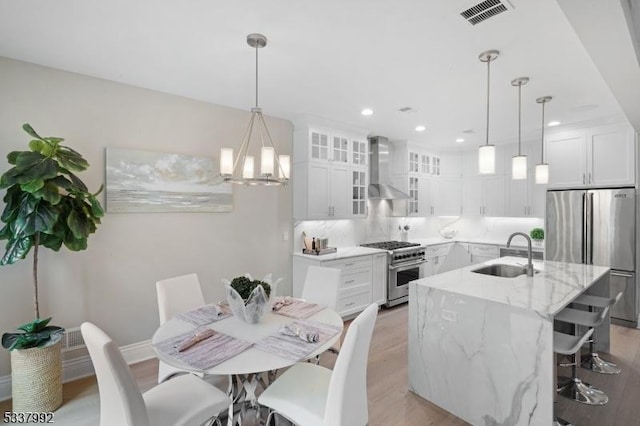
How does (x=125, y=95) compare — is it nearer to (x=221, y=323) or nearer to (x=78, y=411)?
(x=221, y=323)

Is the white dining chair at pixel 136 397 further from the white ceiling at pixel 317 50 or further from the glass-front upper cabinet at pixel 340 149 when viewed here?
the glass-front upper cabinet at pixel 340 149

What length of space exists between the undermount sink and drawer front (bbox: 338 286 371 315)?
1.73 m

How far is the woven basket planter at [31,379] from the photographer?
7.36ft

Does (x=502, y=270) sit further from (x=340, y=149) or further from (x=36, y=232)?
(x=36, y=232)

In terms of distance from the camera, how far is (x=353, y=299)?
4.30 meters

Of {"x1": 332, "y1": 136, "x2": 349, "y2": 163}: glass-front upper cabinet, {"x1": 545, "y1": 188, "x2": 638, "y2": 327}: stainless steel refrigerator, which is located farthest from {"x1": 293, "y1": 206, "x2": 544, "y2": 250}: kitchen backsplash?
{"x1": 545, "y1": 188, "x2": 638, "y2": 327}: stainless steel refrigerator

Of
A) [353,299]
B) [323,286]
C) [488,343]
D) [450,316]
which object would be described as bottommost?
[353,299]

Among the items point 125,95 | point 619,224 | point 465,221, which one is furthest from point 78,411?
point 465,221

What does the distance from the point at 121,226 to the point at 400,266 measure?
3.79 metres

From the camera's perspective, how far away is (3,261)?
228cm

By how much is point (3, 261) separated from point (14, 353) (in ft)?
2.23

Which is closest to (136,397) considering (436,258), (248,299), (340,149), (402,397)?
(248,299)

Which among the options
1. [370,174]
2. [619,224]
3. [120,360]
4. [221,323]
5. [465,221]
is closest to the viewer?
[120,360]

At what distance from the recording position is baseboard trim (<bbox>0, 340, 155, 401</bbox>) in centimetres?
251
